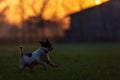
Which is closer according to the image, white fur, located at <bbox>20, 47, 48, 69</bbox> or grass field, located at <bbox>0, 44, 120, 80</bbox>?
grass field, located at <bbox>0, 44, 120, 80</bbox>

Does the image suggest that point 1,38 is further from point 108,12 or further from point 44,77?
point 44,77

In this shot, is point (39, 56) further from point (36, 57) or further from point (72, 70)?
point (72, 70)

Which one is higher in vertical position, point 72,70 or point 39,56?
point 39,56

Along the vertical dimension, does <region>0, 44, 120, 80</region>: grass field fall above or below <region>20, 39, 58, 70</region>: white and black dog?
below

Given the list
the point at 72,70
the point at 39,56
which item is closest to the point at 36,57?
the point at 39,56

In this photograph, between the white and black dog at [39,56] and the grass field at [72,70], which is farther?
the white and black dog at [39,56]

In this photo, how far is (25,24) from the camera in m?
54.7

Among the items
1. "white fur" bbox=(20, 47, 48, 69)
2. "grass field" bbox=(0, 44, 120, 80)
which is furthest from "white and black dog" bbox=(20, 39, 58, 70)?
"grass field" bbox=(0, 44, 120, 80)

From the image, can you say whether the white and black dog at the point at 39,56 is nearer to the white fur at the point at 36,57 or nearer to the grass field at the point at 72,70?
the white fur at the point at 36,57

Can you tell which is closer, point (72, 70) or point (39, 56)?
point (39, 56)

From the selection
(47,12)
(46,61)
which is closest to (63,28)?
(47,12)

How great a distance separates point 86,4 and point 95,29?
4051 mm

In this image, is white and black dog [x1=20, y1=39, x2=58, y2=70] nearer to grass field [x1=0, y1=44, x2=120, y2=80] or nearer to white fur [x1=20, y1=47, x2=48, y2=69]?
white fur [x1=20, y1=47, x2=48, y2=69]

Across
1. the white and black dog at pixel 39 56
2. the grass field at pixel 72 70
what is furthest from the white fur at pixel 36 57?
the grass field at pixel 72 70
